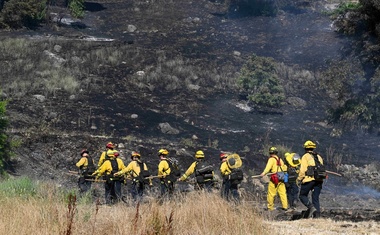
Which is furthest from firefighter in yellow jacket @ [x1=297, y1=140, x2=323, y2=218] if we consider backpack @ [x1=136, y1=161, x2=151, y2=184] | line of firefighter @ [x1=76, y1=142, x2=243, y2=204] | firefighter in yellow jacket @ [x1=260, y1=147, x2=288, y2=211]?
backpack @ [x1=136, y1=161, x2=151, y2=184]

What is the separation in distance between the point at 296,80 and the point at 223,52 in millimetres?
5801

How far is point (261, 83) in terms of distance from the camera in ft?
114

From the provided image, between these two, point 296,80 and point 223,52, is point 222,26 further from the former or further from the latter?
point 296,80

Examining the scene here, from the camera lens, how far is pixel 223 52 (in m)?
42.6

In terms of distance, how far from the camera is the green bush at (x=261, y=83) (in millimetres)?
33844

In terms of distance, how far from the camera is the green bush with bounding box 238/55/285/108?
111 feet

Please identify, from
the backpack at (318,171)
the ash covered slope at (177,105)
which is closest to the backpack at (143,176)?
the ash covered slope at (177,105)

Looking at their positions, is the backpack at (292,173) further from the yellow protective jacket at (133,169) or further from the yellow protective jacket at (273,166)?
the yellow protective jacket at (133,169)

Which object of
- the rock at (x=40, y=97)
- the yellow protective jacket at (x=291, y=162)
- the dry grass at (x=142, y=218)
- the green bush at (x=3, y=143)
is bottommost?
the rock at (x=40, y=97)

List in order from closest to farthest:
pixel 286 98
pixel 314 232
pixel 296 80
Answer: pixel 314 232 → pixel 286 98 → pixel 296 80

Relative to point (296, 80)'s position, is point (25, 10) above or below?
above

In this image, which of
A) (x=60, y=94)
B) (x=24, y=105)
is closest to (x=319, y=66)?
(x=60, y=94)

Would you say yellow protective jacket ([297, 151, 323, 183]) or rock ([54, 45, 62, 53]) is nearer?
yellow protective jacket ([297, 151, 323, 183])

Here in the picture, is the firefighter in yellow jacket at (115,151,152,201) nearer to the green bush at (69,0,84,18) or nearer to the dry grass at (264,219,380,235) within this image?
the dry grass at (264,219,380,235)
